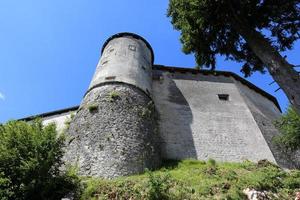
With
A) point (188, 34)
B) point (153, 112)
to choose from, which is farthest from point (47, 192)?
point (188, 34)

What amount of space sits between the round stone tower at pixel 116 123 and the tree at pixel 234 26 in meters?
2.75

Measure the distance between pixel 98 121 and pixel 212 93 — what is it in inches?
292

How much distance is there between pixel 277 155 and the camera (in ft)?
46.8

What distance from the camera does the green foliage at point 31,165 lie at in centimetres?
864

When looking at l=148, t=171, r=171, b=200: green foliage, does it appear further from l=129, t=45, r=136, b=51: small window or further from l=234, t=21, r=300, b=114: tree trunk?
l=129, t=45, r=136, b=51: small window

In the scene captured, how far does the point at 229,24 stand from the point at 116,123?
16.4 ft

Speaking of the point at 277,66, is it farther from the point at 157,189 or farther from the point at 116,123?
the point at 116,123

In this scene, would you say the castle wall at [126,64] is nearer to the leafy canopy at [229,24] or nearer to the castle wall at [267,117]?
the leafy canopy at [229,24]

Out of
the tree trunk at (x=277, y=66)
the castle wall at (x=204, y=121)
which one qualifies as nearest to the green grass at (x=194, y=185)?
the tree trunk at (x=277, y=66)

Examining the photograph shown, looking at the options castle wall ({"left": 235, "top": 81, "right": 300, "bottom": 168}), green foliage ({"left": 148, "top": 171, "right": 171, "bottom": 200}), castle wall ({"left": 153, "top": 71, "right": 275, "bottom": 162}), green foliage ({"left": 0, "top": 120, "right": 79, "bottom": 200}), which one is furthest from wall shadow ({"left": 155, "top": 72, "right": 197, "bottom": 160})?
green foliage ({"left": 0, "top": 120, "right": 79, "bottom": 200})

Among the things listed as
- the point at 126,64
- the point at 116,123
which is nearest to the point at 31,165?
the point at 116,123

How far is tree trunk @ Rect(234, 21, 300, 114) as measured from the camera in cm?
874

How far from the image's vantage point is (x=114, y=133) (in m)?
11.8

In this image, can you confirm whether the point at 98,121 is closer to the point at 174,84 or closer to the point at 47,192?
the point at 47,192
